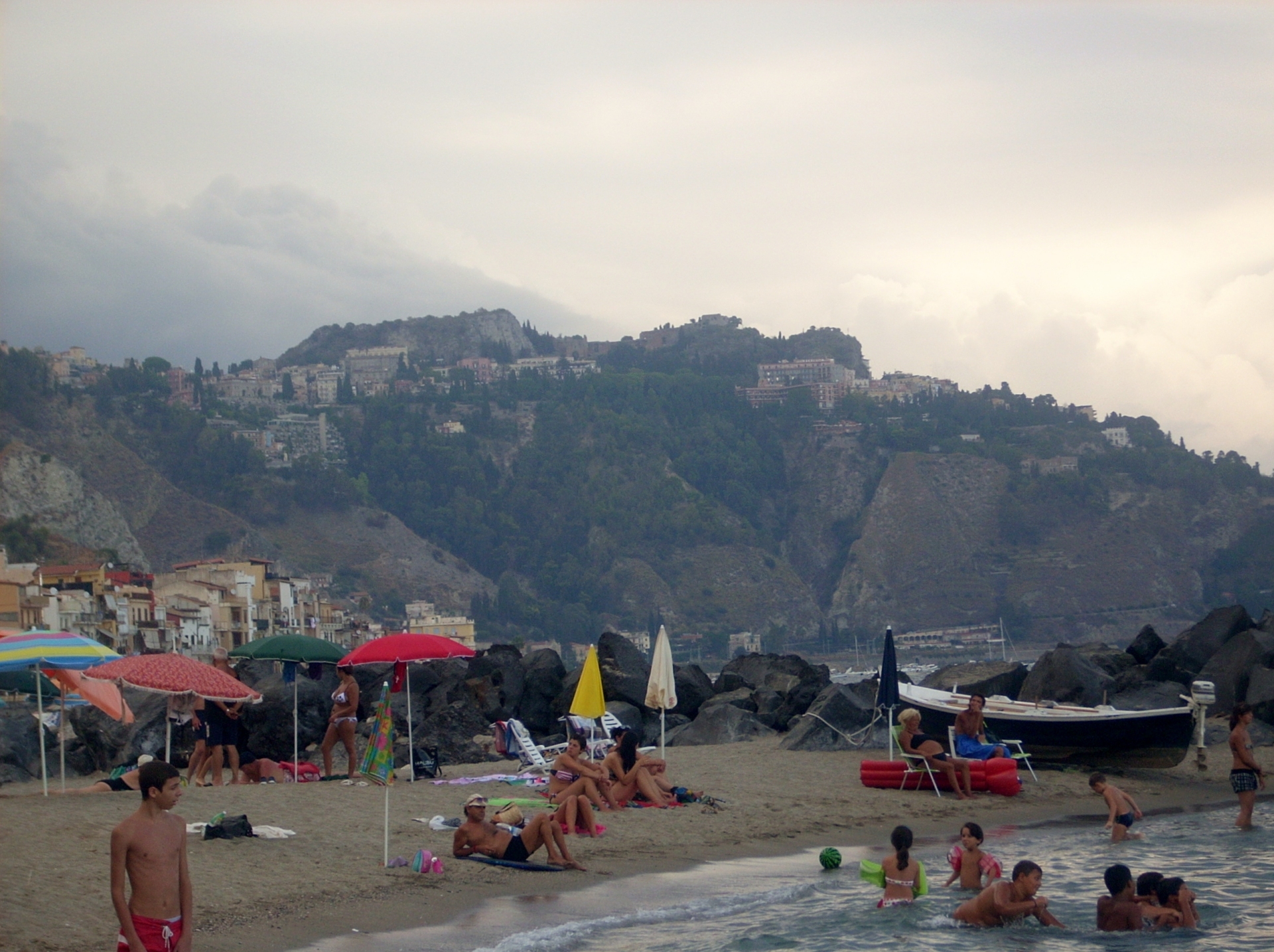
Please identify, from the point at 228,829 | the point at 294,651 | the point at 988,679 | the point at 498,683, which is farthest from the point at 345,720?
the point at 498,683

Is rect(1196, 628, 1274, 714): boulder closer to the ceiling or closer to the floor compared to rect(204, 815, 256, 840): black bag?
closer to the floor

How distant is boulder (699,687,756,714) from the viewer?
25.3 metres

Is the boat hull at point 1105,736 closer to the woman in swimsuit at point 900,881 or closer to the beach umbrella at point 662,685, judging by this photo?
the beach umbrella at point 662,685

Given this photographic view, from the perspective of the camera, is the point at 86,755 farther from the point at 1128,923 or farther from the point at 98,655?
the point at 1128,923

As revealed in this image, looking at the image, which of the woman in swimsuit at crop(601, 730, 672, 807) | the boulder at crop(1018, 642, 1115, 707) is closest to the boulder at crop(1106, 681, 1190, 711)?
the boulder at crop(1018, 642, 1115, 707)

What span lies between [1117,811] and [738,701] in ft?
41.9

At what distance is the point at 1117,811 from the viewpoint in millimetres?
13609

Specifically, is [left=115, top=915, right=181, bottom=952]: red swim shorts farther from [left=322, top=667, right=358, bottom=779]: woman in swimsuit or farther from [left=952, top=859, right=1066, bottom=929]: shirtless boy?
[left=322, top=667, right=358, bottom=779]: woman in swimsuit

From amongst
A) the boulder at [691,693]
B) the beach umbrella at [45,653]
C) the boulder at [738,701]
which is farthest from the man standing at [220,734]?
the boulder at [691,693]

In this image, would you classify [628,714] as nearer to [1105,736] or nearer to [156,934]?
[1105,736]

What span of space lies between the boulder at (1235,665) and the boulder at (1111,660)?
1.84 meters

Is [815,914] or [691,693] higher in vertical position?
[815,914]

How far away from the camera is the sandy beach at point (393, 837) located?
8938 millimetres

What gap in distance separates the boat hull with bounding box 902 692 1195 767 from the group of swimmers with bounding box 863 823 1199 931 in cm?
665
